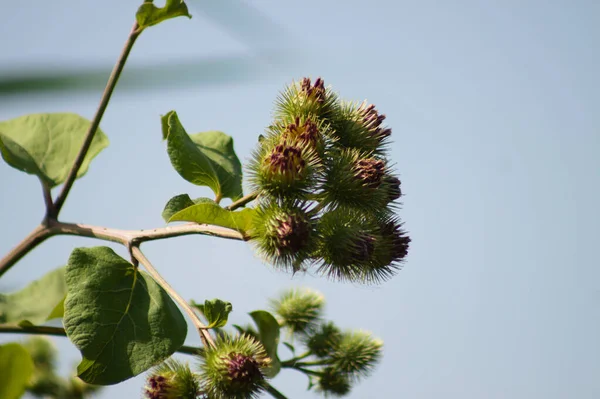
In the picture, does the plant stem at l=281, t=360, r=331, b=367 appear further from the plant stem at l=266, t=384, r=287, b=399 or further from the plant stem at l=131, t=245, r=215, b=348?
the plant stem at l=131, t=245, r=215, b=348

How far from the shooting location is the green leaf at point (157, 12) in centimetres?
209

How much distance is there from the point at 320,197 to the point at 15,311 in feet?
5.09

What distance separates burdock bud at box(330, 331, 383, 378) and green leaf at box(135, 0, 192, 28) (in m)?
1.89

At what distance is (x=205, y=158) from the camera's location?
2.58 m

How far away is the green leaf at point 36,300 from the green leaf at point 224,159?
0.90 meters

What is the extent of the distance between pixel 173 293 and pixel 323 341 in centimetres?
146

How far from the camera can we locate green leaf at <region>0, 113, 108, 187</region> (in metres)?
2.57

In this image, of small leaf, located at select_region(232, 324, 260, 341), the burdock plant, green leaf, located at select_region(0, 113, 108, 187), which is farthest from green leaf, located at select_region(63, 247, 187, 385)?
green leaf, located at select_region(0, 113, 108, 187)

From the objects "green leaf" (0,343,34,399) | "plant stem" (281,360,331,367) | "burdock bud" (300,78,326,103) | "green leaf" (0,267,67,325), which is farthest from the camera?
"plant stem" (281,360,331,367)

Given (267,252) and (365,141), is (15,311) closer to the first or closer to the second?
(267,252)

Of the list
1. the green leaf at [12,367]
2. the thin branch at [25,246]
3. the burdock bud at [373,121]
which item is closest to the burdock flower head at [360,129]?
the burdock bud at [373,121]

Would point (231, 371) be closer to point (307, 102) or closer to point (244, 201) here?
point (244, 201)

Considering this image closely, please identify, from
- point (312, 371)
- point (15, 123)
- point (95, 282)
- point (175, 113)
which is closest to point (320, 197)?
point (175, 113)

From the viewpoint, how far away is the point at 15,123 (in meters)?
2.90
